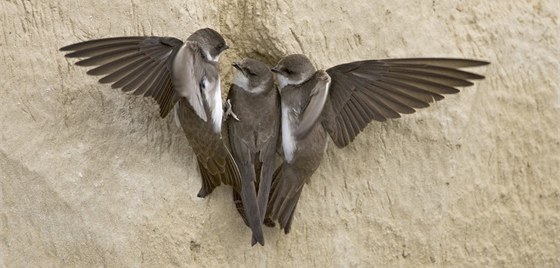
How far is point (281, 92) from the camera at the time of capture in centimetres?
320

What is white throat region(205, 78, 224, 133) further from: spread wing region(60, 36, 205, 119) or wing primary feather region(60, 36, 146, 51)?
wing primary feather region(60, 36, 146, 51)

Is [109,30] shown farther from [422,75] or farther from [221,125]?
[422,75]

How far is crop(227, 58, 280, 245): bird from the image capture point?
305 centimetres

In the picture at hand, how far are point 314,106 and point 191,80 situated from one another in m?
0.39

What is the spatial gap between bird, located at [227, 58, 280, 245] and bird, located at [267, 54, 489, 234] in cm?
4

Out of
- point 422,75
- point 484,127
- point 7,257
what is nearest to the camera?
point 7,257

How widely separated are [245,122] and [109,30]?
49 cm

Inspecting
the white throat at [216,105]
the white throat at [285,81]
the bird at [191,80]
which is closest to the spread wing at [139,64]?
the bird at [191,80]

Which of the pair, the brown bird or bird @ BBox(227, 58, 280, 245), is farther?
bird @ BBox(227, 58, 280, 245)

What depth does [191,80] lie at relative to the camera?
286cm

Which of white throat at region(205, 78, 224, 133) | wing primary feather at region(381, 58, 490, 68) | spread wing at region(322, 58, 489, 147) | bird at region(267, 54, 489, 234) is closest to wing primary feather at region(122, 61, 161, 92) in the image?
white throat at region(205, 78, 224, 133)

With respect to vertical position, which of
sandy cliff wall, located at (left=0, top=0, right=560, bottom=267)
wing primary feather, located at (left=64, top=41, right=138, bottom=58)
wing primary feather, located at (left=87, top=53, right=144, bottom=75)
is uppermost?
wing primary feather, located at (left=64, top=41, right=138, bottom=58)

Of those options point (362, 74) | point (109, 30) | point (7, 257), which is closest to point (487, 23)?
point (362, 74)

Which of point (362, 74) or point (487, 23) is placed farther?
point (487, 23)
